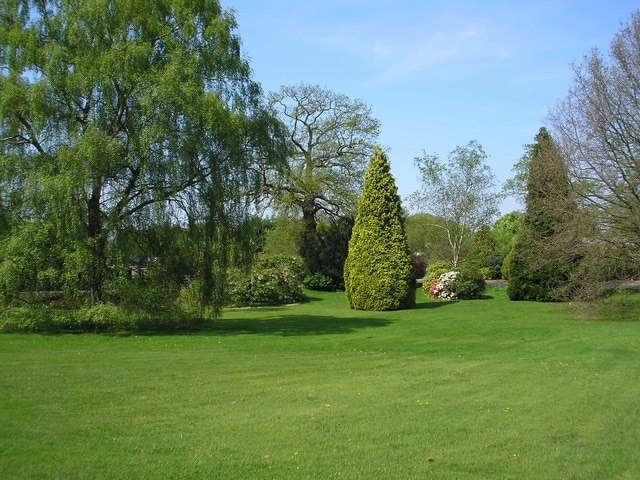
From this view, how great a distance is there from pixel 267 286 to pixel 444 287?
8.21 m

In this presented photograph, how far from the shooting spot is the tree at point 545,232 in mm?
20312

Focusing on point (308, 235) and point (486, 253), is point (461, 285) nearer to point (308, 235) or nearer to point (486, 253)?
point (308, 235)

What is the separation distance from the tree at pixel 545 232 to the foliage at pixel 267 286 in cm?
1037

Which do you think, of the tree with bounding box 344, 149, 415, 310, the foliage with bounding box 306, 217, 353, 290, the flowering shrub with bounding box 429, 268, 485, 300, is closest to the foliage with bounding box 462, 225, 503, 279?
the foliage with bounding box 306, 217, 353, 290

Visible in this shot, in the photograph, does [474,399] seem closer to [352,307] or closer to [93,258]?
[93,258]

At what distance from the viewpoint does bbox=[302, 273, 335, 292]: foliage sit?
36.8 m

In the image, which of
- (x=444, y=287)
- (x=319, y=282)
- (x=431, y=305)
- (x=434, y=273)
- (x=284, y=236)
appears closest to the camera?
(x=431, y=305)

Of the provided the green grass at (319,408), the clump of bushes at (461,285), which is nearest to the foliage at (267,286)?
the clump of bushes at (461,285)

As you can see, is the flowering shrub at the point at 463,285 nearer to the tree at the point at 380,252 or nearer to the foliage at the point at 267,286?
the tree at the point at 380,252

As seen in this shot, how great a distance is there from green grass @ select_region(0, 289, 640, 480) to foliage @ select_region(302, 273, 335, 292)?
21.0 metres

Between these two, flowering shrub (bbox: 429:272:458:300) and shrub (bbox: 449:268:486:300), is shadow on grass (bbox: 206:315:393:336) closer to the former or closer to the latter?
shrub (bbox: 449:268:486:300)

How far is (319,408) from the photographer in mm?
8008

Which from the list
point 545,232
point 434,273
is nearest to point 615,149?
point 545,232

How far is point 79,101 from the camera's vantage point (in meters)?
17.3
